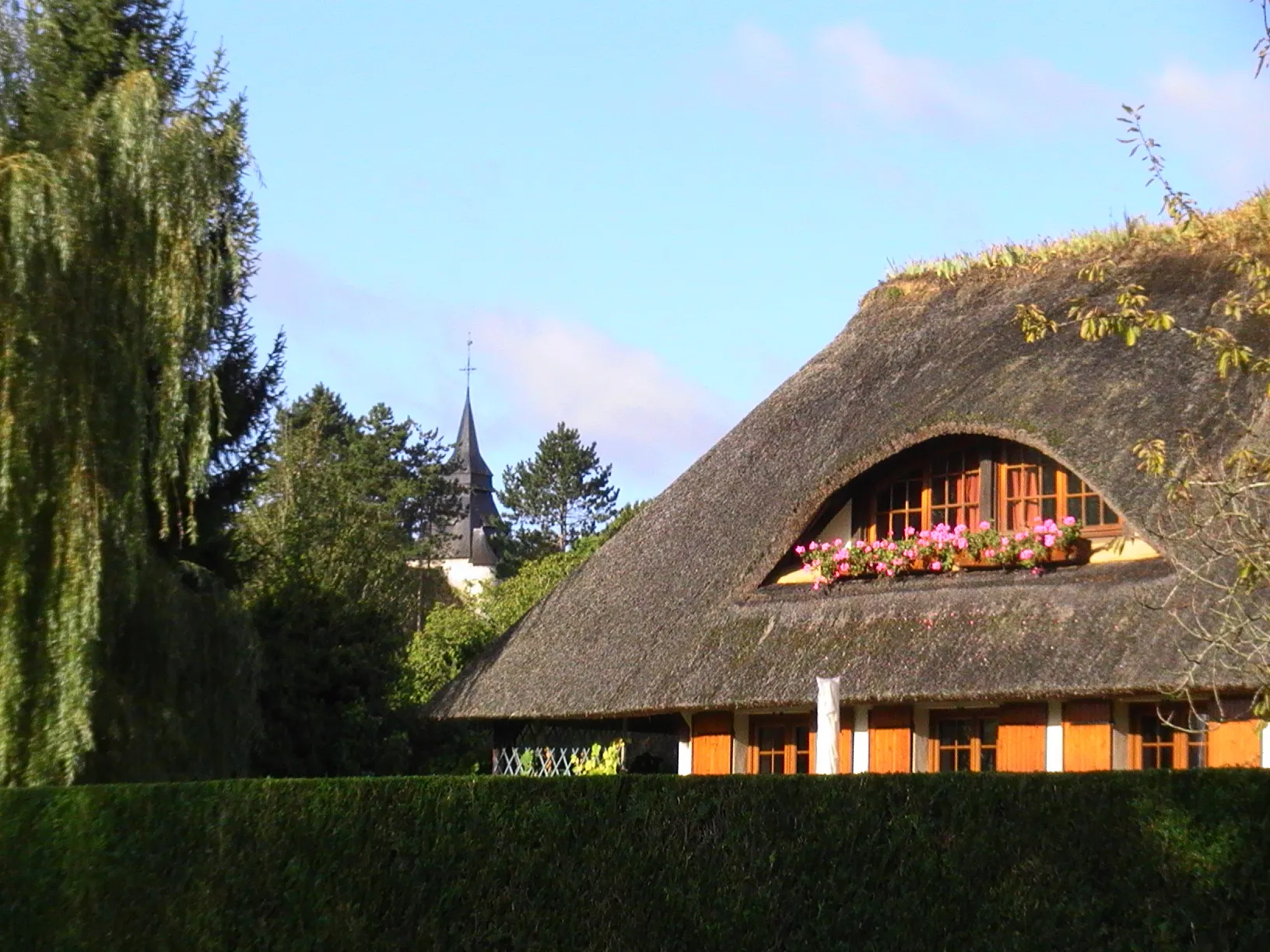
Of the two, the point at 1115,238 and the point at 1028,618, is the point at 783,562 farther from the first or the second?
the point at 1115,238

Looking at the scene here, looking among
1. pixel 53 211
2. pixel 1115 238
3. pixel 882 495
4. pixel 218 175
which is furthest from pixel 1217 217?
pixel 53 211

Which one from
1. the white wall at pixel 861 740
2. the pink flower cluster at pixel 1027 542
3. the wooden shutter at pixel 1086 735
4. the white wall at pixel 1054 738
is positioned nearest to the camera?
the wooden shutter at pixel 1086 735

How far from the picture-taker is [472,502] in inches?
3654

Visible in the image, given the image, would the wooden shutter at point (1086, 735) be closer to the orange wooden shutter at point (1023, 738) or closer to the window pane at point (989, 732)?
the orange wooden shutter at point (1023, 738)

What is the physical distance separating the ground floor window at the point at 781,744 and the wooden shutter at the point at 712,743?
0.24m

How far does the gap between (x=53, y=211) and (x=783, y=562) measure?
7918 mm

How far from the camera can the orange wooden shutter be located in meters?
15.3

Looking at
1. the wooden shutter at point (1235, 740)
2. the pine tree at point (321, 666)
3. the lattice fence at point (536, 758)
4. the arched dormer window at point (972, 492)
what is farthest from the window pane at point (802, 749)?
the pine tree at point (321, 666)

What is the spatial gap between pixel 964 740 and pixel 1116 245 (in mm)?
6611

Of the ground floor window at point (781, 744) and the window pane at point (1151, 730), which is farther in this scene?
the ground floor window at point (781, 744)

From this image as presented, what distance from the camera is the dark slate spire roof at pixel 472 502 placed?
91.2 metres

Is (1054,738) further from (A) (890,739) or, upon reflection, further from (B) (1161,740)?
(A) (890,739)

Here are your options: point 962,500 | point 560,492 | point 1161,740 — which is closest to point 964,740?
point 1161,740

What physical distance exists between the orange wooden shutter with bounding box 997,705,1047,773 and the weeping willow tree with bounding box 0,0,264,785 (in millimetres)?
7314
